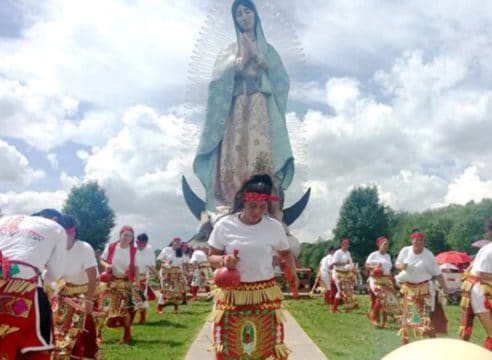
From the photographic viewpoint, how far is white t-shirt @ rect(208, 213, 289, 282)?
529 cm

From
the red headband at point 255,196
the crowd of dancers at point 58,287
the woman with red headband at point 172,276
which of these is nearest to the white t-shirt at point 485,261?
the red headband at point 255,196

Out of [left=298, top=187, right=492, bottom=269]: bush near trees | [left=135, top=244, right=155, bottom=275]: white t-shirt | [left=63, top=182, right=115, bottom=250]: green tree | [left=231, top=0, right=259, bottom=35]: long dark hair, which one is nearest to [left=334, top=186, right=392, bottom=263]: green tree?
[left=298, top=187, right=492, bottom=269]: bush near trees

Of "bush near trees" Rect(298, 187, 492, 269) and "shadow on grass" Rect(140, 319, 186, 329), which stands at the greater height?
"bush near trees" Rect(298, 187, 492, 269)

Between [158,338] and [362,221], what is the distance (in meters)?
38.6

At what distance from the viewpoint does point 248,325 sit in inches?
208

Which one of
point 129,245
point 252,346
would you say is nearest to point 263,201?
point 252,346

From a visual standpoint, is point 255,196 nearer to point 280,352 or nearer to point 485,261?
point 280,352

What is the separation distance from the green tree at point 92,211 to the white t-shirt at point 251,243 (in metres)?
45.9

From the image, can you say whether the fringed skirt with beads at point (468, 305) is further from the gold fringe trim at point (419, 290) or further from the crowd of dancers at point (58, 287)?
the crowd of dancers at point (58, 287)

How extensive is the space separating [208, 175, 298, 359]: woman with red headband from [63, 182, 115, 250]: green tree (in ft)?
151

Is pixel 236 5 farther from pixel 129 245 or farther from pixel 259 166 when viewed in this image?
pixel 129 245

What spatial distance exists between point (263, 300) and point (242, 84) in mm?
26109

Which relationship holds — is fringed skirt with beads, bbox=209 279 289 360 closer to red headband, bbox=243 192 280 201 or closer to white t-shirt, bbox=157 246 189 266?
red headband, bbox=243 192 280 201

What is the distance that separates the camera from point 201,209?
34625 millimetres
